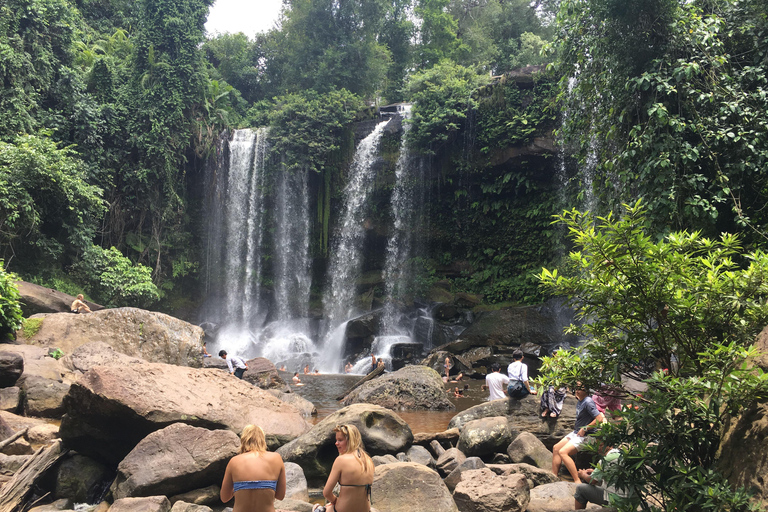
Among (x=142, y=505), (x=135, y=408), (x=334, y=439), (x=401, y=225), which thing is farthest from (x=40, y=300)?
(x=401, y=225)

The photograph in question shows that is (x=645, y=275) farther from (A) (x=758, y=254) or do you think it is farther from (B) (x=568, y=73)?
(B) (x=568, y=73)

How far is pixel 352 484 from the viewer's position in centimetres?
373

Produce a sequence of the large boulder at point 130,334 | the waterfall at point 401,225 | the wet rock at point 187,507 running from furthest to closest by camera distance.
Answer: the waterfall at point 401,225, the large boulder at point 130,334, the wet rock at point 187,507

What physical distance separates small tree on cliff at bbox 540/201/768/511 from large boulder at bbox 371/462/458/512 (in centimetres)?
235

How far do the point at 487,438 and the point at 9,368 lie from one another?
6931mm

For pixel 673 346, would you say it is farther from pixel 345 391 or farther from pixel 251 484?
pixel 345 391

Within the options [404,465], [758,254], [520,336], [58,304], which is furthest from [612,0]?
[58,304]

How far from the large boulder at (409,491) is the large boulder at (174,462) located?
1.73 metres

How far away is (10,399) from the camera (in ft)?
→ 23.3

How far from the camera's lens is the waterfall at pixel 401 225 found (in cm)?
2119

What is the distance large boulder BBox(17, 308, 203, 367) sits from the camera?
33.3 ft

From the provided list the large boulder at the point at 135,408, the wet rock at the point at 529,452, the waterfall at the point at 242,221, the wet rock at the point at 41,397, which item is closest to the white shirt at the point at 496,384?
the wet rock at the point at 529,452

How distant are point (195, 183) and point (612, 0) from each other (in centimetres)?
1980

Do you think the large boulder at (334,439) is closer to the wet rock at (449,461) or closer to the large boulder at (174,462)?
the wet rock at (449,461)
